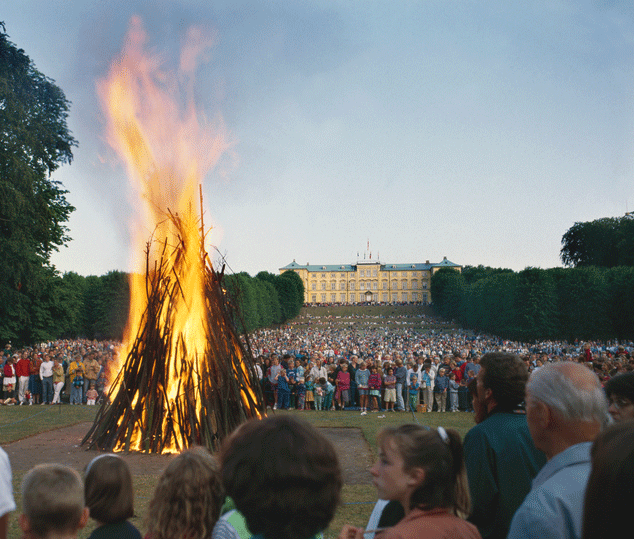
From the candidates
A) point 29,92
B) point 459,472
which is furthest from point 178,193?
point 29,92

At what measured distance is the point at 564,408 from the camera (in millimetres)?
2125

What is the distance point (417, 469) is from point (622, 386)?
166cm

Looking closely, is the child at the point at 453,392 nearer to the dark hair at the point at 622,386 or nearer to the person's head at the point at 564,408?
the dark hair at the point at 622,386

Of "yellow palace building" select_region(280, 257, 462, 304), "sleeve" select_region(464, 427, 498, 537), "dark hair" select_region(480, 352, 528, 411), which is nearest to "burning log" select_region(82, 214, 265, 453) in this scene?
"dark hair" select_region(480, 352, 528, 411)

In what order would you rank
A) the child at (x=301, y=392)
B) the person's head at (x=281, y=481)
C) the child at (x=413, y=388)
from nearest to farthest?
the person's head at (x=281, y=481) → the child at (x=413, y=388) → the child at (x=301, y=392)

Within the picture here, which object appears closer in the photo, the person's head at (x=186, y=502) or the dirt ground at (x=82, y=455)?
the person's head at (x=186, y=502)

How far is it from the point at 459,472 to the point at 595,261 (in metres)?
70.0

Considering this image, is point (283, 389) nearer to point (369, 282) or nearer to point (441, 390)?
point (441, 390)

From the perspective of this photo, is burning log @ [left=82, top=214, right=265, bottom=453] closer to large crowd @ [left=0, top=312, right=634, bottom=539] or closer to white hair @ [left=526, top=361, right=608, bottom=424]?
large crowd @ [left=0, top=312, right=634, bottom=539]

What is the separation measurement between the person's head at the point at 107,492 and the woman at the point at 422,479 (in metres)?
1.22

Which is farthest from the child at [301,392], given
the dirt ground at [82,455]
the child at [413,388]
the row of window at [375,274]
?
the row of window at [375,274]

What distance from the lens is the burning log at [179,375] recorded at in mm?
8547

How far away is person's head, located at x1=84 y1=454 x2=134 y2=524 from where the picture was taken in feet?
8.82

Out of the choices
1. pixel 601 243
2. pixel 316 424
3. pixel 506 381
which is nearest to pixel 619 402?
pixel 506 381
